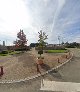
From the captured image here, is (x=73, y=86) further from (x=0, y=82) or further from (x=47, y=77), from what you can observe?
(x=0, y=82)

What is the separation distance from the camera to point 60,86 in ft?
40.9

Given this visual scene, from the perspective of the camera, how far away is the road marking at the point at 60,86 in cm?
1173

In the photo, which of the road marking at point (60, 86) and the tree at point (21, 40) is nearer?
the road marking at point (60, 86)

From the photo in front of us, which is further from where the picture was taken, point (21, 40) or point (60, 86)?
point (21, 40)

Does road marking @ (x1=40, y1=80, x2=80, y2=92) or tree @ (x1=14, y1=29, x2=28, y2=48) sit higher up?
tree @ (x1=14, y1=29, x2=28, y2=48)

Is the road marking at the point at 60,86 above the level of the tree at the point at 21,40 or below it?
below

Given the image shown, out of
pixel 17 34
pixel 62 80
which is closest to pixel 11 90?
pixel 62 80

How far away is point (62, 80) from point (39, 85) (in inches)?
93.7

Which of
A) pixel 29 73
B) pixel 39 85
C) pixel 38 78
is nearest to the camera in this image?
pixel 39 85

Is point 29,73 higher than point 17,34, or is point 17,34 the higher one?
point 17,34

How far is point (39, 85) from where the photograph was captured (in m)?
12.9

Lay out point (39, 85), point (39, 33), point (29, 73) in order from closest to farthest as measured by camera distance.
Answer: point (39, 85) < point (29, 73) < point (39, 33)

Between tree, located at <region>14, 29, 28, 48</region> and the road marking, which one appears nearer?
the road marking

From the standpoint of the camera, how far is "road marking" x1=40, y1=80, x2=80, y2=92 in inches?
462
